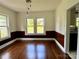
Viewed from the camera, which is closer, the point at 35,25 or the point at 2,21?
the point at 2,21

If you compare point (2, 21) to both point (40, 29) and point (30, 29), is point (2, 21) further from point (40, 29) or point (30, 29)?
point (40, 29)

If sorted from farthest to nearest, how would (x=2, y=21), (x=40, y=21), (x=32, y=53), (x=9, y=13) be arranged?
(x=40, y=21), (x=9, y=13), (x=2, y=21), (x=32, y=53)

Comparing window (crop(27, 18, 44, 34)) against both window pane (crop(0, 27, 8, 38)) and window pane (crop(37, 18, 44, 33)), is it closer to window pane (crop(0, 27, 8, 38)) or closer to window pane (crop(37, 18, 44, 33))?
window pane (crop(37, 18, 44, 33))

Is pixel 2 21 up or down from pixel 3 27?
up

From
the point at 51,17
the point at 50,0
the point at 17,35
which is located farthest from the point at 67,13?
the point at 17,35

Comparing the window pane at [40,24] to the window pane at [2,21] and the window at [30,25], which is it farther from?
the window pane at [2,21]

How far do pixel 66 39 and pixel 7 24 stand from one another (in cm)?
407

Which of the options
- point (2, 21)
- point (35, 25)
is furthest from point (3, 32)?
point (35, 25)

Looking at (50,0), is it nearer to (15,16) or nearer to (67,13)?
(67,13)

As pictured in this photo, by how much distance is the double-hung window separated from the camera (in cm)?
840

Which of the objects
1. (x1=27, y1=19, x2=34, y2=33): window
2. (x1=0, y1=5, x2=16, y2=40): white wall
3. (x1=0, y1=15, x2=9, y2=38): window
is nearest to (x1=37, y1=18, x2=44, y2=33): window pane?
(x1=27, y1=19, x2=34, y2=33): window

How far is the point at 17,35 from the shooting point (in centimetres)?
858

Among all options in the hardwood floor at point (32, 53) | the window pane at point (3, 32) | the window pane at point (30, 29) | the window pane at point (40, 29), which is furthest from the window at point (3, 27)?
the window pane at point (40, 29)

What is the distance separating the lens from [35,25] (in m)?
8.41
